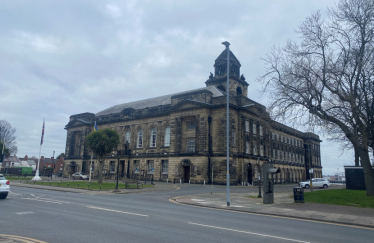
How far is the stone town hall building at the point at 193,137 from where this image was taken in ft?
141

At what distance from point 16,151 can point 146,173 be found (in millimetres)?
57911

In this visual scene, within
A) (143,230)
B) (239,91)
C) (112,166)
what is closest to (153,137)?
(112,166)

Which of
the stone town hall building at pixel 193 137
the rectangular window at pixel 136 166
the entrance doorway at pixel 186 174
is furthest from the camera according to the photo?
the rectangular window at pixel 136 166

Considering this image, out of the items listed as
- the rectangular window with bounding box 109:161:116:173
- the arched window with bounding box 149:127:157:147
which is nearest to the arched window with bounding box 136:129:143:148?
the arched window with bounding box 149:127:157:147

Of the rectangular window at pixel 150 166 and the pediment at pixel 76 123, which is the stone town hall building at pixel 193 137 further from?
the pediment at pixel 76 123

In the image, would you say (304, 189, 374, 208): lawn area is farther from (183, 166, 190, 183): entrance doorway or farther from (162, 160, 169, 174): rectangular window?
(162, 160, 169, 174): rectangular window

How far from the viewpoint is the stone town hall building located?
43125mm

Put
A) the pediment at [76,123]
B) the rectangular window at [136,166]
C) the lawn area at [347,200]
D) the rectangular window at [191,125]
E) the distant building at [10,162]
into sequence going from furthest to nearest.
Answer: the distant building at [10,162], the pediment at [76,123], the rectangular window at [136,166], the rectangular window at [191,125], the lawn area at [347,200]

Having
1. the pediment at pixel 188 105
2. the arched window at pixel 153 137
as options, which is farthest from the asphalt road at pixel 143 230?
the arched window at pixel 153 137

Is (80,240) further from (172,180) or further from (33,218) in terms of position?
(172,180)

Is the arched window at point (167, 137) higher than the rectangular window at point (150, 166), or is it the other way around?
the arched window at point (167, 137)

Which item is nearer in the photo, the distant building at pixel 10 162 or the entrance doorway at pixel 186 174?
the entrance doorway at pixel 186 174

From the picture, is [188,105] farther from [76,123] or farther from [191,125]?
[76,123]

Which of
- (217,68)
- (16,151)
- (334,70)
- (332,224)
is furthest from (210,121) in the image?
(16,151)
